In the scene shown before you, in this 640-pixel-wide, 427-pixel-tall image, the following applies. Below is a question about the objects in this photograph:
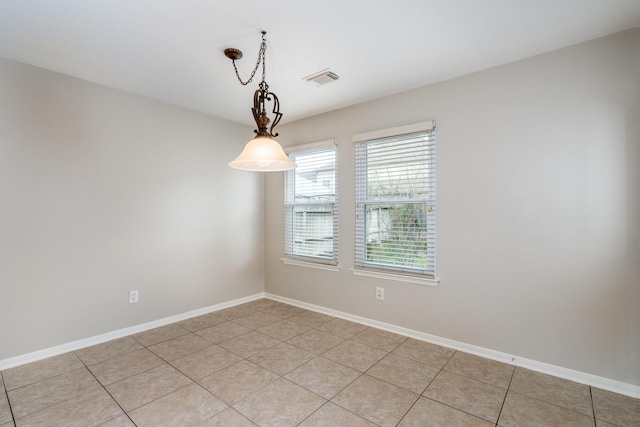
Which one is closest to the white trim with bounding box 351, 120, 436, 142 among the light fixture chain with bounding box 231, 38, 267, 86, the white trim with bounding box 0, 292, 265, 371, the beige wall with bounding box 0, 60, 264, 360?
the light fixture chain with bounding box 231, 38, 267, 86

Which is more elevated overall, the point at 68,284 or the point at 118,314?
the point at 68,284

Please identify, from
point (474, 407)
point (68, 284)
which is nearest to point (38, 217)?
point (68, 284)

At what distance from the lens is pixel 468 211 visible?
9.21ft

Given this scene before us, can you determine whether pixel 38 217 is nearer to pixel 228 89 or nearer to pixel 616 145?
pixel 228 89

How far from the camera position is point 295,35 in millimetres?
2219

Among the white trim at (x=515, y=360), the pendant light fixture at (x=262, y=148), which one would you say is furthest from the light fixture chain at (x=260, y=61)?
the white trim at (x=515, y=360)

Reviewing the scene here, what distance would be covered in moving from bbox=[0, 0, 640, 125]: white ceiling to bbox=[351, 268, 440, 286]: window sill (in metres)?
1.95

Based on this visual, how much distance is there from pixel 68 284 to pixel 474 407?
11.5 feet

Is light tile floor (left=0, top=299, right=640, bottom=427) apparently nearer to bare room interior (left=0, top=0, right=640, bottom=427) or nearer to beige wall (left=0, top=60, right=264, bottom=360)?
bare room interior (left=0, top=0, right=640, bottom=427)

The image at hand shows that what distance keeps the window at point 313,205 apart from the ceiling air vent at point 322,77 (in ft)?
2.93

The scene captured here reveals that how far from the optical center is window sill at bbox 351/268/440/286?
2988 mm

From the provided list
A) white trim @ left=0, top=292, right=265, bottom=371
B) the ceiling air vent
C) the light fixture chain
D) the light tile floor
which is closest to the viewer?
the light tile floor

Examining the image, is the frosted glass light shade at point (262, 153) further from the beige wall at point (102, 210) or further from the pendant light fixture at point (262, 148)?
the beige wall at point (102, 210)

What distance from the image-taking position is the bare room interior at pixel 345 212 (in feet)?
6.67
